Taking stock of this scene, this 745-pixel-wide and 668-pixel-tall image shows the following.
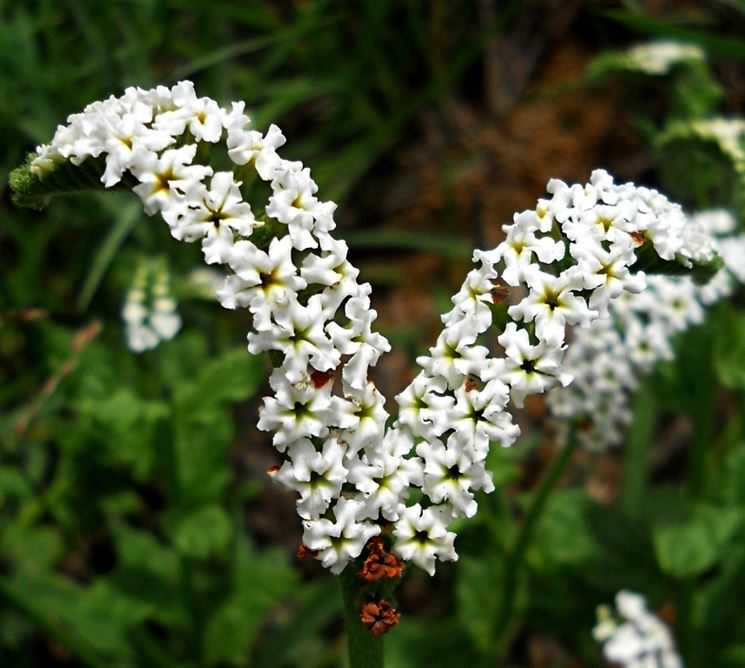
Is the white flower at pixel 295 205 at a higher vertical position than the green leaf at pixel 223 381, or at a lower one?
lower

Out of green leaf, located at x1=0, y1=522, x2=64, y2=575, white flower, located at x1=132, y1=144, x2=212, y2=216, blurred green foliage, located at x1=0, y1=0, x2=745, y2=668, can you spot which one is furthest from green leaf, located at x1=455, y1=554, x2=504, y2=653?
white flower, located at x1=132, y1=144, x2=212, y2=216

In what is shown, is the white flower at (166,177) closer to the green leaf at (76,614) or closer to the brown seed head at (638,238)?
the brown seed head at (638,238)

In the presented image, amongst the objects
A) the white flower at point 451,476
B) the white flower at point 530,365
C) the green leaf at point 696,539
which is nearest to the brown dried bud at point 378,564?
the white flower at point 451,476

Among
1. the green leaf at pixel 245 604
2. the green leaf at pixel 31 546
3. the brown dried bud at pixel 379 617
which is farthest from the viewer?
the green leaf at pixel 31 546

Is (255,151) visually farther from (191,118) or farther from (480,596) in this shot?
(480,596)

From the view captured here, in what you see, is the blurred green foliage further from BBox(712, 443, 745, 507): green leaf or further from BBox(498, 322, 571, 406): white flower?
BBox(498, 322, 571, 406): white flower

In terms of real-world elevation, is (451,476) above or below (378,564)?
above

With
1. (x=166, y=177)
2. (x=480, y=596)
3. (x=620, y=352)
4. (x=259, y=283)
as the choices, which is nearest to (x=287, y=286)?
(x=259, y=283)
